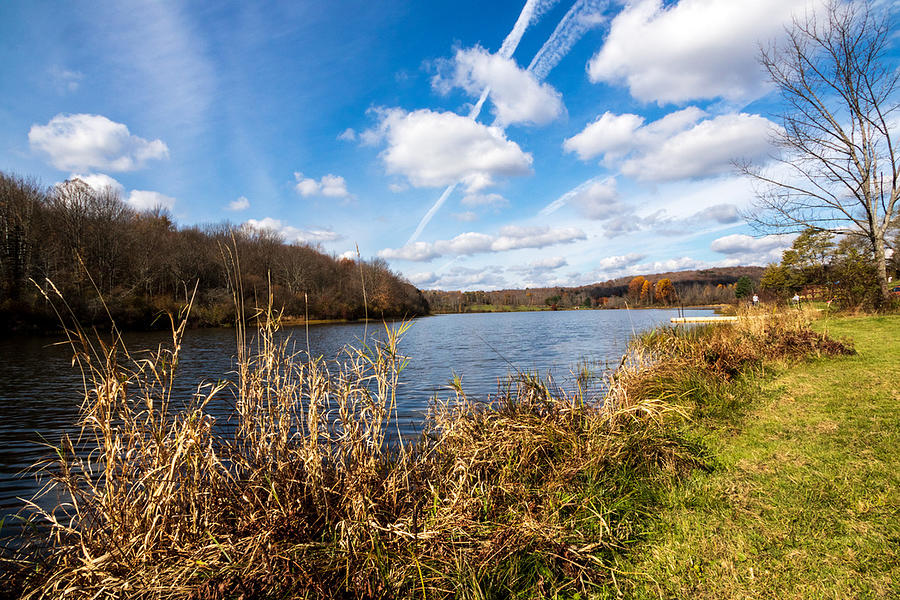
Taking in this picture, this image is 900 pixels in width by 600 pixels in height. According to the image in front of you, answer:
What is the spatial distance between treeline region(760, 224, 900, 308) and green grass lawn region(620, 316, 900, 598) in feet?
48.2

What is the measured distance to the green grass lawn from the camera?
2307 mm

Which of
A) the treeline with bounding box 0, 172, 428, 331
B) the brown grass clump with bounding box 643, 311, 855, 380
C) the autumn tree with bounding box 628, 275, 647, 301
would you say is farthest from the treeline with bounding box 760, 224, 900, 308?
the treeline with bounding box 0, 172, 428, 331

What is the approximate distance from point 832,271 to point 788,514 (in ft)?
76.2

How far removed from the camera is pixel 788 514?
2.90 metres

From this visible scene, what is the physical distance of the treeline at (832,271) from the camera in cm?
1622

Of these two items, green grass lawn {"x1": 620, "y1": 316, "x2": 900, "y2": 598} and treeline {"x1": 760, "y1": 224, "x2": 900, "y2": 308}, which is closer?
green grass lawn {"x1": 620, "y1": 316, "x2": 900, "y2": 598}

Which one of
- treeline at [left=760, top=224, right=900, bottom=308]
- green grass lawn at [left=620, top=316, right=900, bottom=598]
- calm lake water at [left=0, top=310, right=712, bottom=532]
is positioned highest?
treeline at [left=760, top=224, right=900, bottom=308]

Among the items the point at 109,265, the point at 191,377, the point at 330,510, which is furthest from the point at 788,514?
the point at 109,265

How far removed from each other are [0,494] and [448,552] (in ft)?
21.5

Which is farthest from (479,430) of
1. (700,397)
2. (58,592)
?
(700,397)

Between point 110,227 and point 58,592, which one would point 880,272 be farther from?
point 110,227

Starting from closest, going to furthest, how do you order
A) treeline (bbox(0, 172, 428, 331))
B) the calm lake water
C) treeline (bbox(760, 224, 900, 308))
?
the calm lake water, treeline (bbox(760, 224, 900, 308)), treeline (bbox(0, 172, 428, 331))

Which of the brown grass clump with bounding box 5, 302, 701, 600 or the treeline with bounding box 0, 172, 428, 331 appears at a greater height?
the treeline with bounding box 0, 172, 428, 331

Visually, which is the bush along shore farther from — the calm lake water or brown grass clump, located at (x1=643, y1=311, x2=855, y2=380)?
brown grass clump, located at (x1=643, y1=311, x2=855, y2=380)
